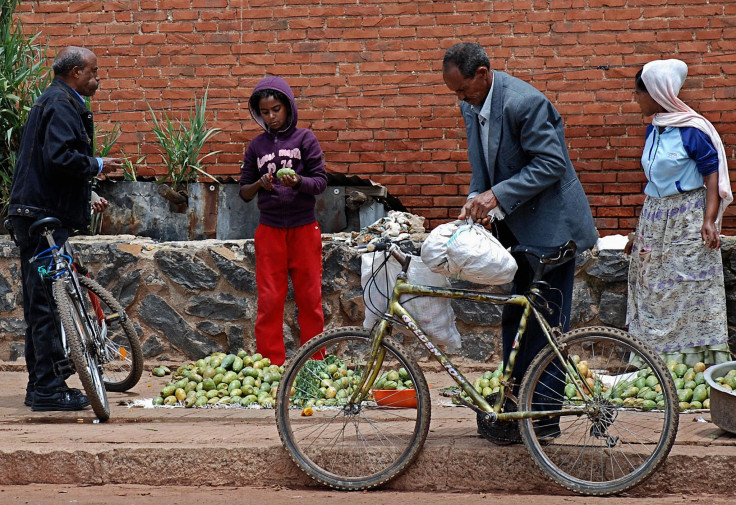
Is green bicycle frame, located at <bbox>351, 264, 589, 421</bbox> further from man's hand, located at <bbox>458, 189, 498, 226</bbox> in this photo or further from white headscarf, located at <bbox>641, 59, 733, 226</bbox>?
white headscarf, located at <bbox>641, 59, 733, 226</bbox>

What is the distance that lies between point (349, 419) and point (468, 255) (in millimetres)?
964

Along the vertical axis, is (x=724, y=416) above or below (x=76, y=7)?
below

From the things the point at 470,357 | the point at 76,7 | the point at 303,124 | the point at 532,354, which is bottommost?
the point at 470,357

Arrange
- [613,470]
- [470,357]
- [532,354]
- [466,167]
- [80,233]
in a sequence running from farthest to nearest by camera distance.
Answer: [466,167], [80,233], [470,357], [532,354], [613,470]

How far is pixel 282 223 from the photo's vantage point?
22.4ft

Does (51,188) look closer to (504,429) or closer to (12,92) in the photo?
(12,92)

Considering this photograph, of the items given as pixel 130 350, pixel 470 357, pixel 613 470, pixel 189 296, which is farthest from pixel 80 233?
pixel 613 470

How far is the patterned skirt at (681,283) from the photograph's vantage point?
6.10m

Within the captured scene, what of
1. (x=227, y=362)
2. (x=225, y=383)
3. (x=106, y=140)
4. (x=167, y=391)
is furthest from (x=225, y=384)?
(x=106, y=140)

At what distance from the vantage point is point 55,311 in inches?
232

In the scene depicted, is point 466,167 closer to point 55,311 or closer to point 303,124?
point 303,124

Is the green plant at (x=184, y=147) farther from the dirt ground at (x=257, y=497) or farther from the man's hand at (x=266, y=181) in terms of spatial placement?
the dirt ground at (x=257, y=497)

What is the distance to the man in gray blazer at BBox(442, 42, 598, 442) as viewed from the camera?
174 inches

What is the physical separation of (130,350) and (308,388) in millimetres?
2263
